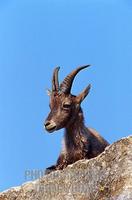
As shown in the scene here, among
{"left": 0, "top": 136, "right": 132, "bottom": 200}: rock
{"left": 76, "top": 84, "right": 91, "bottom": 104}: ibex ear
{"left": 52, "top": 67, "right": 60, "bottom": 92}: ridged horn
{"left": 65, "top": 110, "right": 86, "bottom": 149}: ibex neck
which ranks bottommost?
{"left": 0, "top": 136, "right": 132, "bottom": 200}: rock

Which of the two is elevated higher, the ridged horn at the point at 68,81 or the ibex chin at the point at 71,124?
the ridged horn at the point at 68,81

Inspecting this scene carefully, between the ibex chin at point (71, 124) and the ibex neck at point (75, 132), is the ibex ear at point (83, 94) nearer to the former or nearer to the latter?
the ibex chin at point (71, 124)

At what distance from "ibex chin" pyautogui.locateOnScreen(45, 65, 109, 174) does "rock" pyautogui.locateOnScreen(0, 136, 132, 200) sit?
3699mm

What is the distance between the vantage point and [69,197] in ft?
27.8

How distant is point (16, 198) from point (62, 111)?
5882mm

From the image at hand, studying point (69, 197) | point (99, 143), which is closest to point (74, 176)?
point (69, 197)

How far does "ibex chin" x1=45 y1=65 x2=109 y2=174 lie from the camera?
44.0 feet

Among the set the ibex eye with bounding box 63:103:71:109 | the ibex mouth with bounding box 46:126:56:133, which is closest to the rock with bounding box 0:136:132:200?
the ibex mouth with bounding box 46:126:56:133

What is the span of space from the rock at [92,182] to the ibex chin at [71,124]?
3699 millimetres

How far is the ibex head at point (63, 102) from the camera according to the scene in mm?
14422

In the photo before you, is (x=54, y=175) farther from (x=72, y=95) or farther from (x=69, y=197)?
(x=72, y=95)

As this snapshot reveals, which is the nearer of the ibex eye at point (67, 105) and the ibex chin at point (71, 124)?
the ibex chin at point (71, 124)

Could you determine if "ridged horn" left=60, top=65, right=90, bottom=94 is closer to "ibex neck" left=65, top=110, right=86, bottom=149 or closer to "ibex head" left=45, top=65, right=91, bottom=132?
"ibex head" left=45, top=65, right=91, bottom=132

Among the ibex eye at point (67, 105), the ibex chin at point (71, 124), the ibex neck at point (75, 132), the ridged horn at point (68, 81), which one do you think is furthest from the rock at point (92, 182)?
the ridged horn at point (68, 81)
